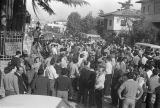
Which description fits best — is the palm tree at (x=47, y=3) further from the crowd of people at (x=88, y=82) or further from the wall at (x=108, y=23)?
the wall at (x=108, y=23)

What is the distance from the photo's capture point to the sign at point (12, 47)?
1769 centimetres

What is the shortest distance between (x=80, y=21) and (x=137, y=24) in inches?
1220

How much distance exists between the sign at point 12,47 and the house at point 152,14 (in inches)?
1367

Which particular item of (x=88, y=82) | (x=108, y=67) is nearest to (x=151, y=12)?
(x=108, y=67)

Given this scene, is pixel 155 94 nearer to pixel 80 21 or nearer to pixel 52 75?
pixel 52 75

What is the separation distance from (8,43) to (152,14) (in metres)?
39.0

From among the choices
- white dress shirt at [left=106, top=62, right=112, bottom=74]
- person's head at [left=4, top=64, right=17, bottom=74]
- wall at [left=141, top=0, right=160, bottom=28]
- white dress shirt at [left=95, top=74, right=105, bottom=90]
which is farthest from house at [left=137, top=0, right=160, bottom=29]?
person's head at [left=4, top=64, right=17, bottom=74]

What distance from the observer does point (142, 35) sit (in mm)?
47688

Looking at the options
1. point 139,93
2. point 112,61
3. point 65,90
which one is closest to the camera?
point 139,93

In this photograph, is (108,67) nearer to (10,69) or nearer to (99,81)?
(99,81)

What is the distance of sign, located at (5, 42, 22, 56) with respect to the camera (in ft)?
58.0

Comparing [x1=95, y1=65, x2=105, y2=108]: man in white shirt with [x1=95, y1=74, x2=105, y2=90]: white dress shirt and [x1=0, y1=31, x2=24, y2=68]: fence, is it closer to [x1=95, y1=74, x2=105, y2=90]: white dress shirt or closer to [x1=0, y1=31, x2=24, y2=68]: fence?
[x1=95, y1=74, x2=105, y2=90]: white dress shirt

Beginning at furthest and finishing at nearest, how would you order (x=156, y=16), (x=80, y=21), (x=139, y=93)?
(x=80, y=21), (x=156, y=16), (x=139, y=93)

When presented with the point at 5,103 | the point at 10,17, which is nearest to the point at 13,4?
the point at 10,17
